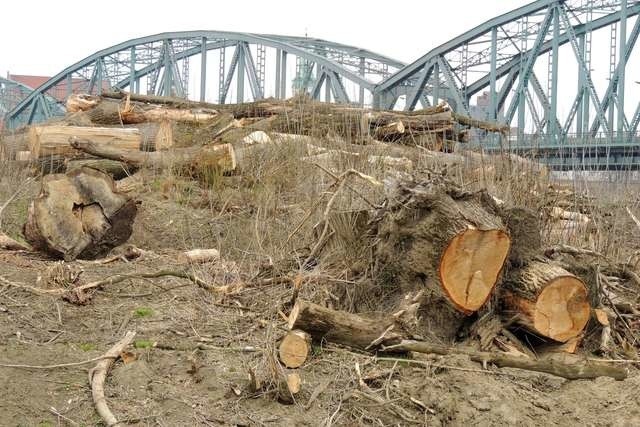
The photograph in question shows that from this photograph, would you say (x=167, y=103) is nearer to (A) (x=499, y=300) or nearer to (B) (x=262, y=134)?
(B) (x=262, y=134)

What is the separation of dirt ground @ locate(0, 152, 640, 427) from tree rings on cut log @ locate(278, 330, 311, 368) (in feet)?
0.18

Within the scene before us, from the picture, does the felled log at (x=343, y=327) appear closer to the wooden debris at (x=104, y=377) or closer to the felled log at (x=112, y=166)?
the wooden debris at (x=104, y=377)

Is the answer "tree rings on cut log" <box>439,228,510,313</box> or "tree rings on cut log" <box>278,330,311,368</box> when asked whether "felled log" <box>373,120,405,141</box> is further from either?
"tree rings on cut log" <box>278,330,311,368</box>

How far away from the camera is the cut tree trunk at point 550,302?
14.7 ft

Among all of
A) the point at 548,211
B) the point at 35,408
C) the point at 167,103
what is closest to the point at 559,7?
the point at 167,103

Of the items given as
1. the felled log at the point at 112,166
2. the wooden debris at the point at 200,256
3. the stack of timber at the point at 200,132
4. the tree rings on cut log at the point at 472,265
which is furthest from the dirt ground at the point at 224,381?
the felled log at the point at 112,166

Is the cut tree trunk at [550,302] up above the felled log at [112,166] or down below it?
below

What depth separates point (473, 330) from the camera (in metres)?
4.56

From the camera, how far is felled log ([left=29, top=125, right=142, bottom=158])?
30.7 feet

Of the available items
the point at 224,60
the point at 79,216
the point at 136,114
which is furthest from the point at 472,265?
the point at 224,60

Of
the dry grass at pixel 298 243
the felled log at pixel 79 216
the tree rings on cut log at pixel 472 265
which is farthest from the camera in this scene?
the felled log at pixel 79 216

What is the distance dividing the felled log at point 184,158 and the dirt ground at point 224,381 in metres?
4.21

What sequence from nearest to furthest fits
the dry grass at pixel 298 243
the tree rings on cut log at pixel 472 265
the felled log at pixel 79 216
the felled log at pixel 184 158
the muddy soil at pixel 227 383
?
1. the muddy soil at pixel 227 383
2. the dry grass at pixel 298 243
3. the tree rings on cut log at pixel 472 265
4. the felled log at pixel 79 216
5. the felled log at pixel 184 158

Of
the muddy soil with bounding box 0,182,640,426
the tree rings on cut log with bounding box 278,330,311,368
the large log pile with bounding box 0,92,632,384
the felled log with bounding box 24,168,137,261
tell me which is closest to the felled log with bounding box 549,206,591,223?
the large log pile with bounding box 0,92,632,384
